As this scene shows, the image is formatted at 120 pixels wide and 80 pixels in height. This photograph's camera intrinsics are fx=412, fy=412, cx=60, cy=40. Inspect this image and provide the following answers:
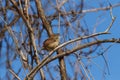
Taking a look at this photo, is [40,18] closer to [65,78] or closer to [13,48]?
[13,48]

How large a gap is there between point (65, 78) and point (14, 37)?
358mm

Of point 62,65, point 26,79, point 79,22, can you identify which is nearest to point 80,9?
point 79,22

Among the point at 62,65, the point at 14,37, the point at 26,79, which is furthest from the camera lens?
the point at 62,65

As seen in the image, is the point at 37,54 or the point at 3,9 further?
the point at 3,9

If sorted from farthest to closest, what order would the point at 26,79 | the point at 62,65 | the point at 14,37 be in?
the point at 62,65 → the point at 14,37 → the point at 26,79

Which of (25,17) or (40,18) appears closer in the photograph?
(25,17)

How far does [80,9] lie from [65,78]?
0.41 metres

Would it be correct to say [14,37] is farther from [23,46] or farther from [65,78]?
[65,78]

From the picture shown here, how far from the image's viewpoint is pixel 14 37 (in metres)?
2.15

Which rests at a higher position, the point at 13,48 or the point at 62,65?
the point at 13,48

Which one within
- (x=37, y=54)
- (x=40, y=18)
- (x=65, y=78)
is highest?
(x=40, y=18)

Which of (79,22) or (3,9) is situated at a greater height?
(3,9)

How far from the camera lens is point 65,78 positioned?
224 cm

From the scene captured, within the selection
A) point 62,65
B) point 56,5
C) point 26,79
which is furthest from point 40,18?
point 26,79
